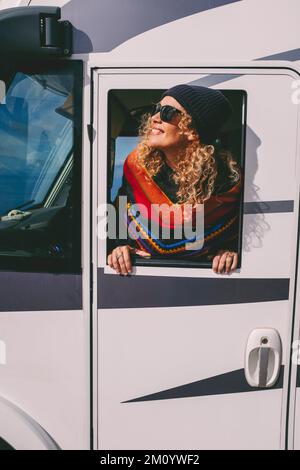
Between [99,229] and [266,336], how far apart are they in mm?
897

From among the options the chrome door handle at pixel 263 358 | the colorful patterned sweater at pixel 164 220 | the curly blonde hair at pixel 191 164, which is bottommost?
the chrome door handle at pixel 263 358

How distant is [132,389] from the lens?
2.04 m

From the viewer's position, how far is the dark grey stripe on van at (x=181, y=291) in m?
1.98

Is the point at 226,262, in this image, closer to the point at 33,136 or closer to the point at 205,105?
the point at 205,105

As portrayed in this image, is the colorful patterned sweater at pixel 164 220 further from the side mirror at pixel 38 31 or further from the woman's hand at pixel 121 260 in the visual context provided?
the side mirror at pixel 38 31

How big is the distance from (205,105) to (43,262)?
1030 mm

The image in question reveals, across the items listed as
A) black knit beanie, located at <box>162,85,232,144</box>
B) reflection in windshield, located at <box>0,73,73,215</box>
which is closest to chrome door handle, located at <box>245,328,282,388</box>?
black knit beanie, located at <box>162,85,232,144</box>

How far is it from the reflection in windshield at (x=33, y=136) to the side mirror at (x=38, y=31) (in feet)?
0.39

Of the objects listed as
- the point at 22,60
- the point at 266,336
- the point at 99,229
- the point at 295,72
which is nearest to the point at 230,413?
the point at 266,336

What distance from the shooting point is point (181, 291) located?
2.00m

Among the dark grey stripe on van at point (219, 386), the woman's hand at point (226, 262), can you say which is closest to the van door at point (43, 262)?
the dark grey stripe on van at point (219, 386)

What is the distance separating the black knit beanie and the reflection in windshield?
19.3 inches

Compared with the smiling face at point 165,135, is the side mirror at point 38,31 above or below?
above
